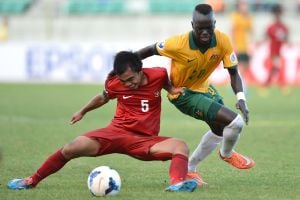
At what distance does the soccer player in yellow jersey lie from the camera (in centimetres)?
902

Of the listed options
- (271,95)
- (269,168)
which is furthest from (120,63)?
(271,95)

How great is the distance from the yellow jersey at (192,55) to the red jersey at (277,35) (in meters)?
15.2

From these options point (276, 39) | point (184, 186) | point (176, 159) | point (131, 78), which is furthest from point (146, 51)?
point (276, 39)

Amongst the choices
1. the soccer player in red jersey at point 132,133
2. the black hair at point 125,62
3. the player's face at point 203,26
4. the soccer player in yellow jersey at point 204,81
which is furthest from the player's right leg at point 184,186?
the player's face at point 203,26

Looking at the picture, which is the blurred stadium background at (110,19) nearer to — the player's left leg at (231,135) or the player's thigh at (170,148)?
the player's left leg at (231,135)

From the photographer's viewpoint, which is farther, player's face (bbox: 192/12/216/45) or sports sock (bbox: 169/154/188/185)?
player's face (bbox: 192/12/216/45)

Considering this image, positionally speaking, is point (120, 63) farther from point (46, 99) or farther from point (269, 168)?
point (46, 99)

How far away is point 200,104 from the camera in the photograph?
9.24 metres

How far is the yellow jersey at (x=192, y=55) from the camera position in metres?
9.32

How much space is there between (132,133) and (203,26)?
4.51 feet

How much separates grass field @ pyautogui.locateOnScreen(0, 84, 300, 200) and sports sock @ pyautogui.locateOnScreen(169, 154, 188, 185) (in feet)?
0.60

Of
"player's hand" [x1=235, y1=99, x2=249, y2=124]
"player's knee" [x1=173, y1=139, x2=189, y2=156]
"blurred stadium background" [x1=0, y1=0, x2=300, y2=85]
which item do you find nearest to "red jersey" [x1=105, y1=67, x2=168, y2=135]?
"player's knee" [x1=173, y1=139, x2=189, y2=156]

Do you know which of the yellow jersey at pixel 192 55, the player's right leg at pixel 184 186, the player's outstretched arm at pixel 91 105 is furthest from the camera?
the yellow jersey at pixel 192 55

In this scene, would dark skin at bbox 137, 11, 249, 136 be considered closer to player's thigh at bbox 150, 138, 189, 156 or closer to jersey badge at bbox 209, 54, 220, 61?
jersey badge at bbox 209, 54, 220, 61
